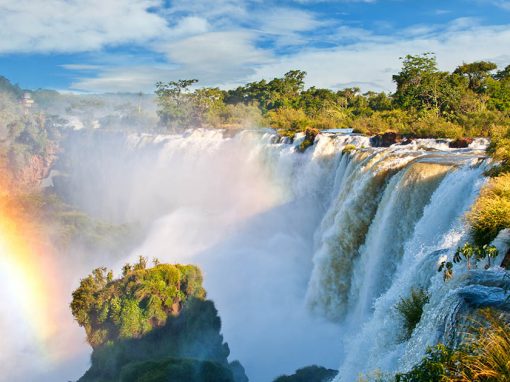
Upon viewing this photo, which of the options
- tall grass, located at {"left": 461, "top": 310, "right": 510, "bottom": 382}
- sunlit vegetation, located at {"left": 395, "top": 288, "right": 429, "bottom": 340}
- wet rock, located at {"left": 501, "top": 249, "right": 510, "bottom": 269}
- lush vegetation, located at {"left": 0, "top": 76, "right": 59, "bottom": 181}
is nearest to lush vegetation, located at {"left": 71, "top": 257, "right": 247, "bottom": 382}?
sunlit vegetation, located at {"left": 395, "top": 288, "right": 429, "bottom": 340}

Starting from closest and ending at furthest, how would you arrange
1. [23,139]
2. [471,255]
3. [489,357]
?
[489,357] < [471,255] < [23,139]

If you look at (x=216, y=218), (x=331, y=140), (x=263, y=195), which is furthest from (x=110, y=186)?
(x=331, y=140)

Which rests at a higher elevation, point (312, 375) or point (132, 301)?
point (132, 301)

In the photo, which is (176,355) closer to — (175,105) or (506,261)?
(506,261)

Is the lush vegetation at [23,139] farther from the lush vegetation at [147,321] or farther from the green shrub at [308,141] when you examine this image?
the lush vegetation at [147,321]

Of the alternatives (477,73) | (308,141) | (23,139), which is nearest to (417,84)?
(477,73)

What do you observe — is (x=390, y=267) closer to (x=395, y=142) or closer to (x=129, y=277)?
(x=129, y=277)

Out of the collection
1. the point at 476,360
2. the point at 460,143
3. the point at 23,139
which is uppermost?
the point at 23,139
